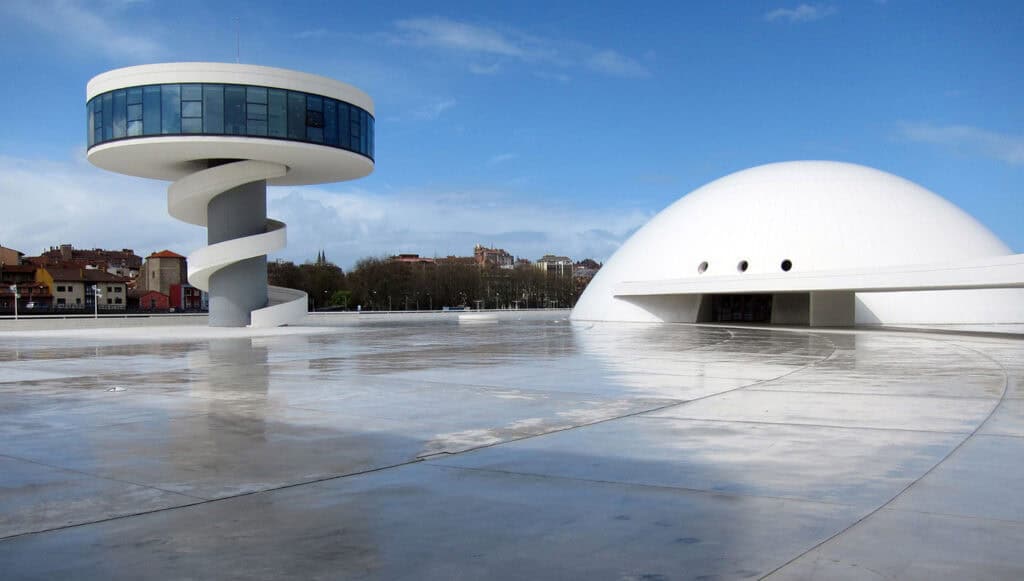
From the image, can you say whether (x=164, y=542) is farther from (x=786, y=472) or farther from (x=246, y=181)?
(x=246, y=181)

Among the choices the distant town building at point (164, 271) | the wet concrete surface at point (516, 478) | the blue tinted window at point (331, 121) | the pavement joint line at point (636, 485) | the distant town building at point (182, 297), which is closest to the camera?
the wet concrete surface at point (516, 478)

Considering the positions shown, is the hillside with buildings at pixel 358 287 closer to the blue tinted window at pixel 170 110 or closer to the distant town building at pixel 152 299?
the distant town building at pixel 152 299

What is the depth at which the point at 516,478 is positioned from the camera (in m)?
6.99

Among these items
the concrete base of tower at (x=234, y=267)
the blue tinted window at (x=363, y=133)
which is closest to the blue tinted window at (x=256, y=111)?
the concrete base of tower at (x=234, y=267)

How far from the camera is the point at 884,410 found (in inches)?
422

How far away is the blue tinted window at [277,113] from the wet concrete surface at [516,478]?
27026mm

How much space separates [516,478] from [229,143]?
119 ft

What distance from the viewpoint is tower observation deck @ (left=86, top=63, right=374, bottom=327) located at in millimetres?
39062

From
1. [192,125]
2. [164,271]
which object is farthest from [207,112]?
[164,271]

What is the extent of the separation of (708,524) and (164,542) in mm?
3487

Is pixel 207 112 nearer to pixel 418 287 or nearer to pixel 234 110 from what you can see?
pixel 234 110

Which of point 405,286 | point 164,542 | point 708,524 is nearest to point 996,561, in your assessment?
point 708,524

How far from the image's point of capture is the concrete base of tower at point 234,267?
42.6m

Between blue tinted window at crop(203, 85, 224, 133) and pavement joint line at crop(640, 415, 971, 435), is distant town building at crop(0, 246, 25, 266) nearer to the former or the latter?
blue tinted window at crop(203, 85, 224, 133)
